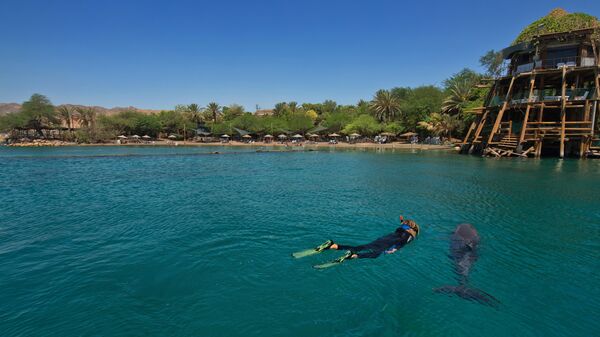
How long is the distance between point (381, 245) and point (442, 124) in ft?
185

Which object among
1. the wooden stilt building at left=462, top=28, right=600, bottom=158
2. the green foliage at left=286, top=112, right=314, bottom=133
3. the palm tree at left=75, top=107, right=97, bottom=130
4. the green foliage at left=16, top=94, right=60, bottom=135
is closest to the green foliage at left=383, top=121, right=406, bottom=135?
the green foliage at left=286, top=112, right=314, bottom=133

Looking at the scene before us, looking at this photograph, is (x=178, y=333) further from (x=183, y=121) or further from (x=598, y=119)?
(x=183, y=121)

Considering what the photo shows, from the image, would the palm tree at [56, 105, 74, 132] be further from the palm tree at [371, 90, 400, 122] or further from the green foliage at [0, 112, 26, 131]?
the palm tree at [371, 90, 400, 122]

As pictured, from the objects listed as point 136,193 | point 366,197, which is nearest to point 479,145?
point 366,197

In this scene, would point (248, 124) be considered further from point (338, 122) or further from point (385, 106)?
point (385, 106)

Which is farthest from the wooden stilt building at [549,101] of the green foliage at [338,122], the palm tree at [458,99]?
the green foliage at [338,122]

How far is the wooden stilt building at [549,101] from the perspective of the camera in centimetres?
3478

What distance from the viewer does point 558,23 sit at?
40.2m

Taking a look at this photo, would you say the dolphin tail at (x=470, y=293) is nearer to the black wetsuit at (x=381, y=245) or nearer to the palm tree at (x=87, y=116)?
the black wetsuit at (x=381, y=245)

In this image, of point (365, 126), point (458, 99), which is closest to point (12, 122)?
point (365, 126)

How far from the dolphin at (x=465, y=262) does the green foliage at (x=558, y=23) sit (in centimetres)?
3960

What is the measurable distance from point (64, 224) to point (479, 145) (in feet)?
151

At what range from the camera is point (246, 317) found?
6.24 meters

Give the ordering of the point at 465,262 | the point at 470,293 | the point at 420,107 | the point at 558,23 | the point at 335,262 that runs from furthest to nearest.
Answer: the point at 420,107 → the point at 558,23 → the point at 465,262 → the point at 335,262 → the point at 470,293
